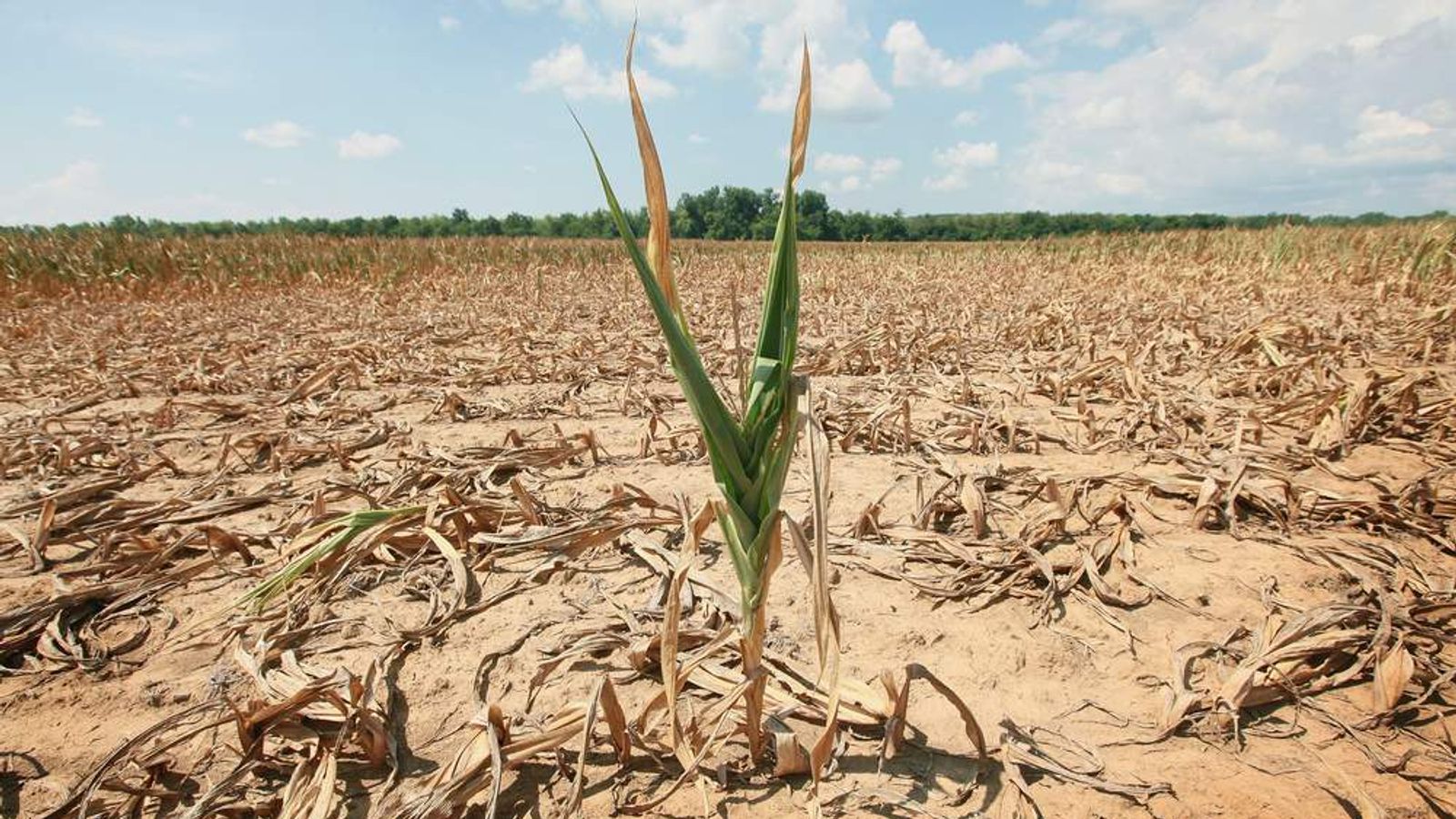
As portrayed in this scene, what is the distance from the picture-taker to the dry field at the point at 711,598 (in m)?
1.10

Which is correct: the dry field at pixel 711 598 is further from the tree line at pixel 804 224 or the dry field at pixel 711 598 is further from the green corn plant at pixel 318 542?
the tree line at pixel 804 224

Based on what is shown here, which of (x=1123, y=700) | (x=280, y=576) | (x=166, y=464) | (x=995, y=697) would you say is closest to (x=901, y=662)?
(x=995, y=697)

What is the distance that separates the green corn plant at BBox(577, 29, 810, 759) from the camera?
851 mm

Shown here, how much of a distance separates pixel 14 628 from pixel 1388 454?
13.8 ft

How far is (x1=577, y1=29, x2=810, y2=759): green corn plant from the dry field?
0.36ft

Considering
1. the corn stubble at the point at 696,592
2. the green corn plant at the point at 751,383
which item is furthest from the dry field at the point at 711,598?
the green corn plant at the point at 751,383

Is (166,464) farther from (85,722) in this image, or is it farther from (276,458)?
(85,722)

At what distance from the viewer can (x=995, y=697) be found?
4.20 ft

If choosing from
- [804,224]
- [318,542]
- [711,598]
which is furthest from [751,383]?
[804,224]

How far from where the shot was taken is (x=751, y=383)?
96 centimetres

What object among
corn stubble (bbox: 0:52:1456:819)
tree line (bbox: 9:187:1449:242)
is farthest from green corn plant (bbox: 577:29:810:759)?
tree line (bbox: 9:187:1449:242)

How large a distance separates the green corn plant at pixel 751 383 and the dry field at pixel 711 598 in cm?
11

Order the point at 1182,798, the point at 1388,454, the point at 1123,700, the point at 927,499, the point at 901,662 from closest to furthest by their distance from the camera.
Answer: the point at 1182,798 → the point at 1123,700 → the point at 901,662 → the point at 927,499 → the point at 1388,454

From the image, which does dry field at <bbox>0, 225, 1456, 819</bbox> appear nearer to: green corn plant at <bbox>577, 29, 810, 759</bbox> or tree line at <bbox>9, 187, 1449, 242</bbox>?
green corn plant at <bbox>577, 29, 810, 759</bbox>
